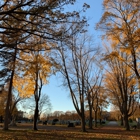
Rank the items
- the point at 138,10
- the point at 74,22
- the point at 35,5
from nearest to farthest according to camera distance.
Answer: the point at 35,5 → the point at 74,22 → the point at 138,10

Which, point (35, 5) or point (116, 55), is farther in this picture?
point (116, 55)

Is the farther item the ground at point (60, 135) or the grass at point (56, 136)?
the ground at point (60, 135)

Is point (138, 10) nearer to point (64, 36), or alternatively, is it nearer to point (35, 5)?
point (64, 36)

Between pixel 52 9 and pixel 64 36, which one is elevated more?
pixel 52 9

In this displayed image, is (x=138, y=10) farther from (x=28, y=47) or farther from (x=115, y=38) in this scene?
(x=28, y=47)

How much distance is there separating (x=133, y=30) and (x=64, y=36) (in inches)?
328

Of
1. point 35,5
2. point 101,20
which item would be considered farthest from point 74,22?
point 101,20

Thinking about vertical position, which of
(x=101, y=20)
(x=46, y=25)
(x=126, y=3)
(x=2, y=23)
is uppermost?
(x=126, y=3)

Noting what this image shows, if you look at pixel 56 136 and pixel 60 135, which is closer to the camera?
pixel 56 136

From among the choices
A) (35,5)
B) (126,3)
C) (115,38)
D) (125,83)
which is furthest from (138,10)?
(125,83)

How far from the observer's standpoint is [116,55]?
52.1 feet

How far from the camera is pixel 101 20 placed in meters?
15.7

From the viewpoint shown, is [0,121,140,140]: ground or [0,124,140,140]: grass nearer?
[0,124,140,140]: grass

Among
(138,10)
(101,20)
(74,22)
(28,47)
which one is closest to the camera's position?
(74,22)
